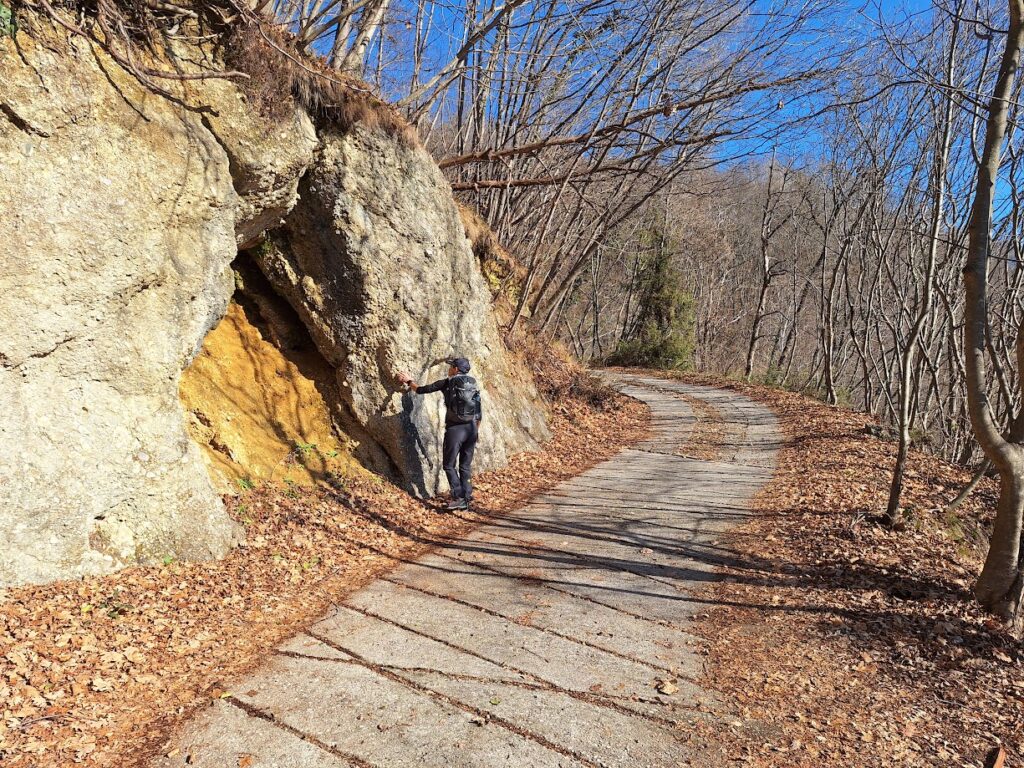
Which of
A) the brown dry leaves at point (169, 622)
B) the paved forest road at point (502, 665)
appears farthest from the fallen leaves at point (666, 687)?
the brown dry leaves at point (169, 622)

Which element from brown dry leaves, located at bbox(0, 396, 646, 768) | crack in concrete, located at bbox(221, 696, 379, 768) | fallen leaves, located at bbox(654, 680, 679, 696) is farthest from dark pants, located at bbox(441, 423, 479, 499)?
crack in concrete, located at bbox(221, 696, 379, 768)

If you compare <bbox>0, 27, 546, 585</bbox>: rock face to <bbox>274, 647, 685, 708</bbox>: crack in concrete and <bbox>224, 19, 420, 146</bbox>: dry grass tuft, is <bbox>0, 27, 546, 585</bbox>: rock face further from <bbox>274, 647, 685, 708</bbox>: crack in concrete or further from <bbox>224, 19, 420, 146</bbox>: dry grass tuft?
<bbox>274, 647, 685, 708</bbox>: crack in concrete

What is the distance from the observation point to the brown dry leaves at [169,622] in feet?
10.4

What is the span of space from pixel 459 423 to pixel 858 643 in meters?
4.68

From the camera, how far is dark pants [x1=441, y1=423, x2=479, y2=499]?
24.8ft

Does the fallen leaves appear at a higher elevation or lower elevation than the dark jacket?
lower

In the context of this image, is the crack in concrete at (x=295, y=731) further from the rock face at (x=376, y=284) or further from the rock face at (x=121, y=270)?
the rock face at (x=376, y=284)

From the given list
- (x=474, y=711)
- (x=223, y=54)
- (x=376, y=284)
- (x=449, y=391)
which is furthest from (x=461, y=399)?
(x=223, y=54)

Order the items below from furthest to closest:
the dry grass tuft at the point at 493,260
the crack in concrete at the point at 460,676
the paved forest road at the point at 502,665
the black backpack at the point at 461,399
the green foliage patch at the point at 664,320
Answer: the green foliage patch at the point at 664,320 < the dry grass tuft at the point at 493,260 < the black backpack at the point at 461,399 < the crack in concrete at the point at 460,676 < the paved forest road at the point at 502,665

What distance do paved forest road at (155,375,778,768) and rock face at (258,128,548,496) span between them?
6.15 ft

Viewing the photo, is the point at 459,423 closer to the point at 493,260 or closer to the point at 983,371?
the point at 983,371

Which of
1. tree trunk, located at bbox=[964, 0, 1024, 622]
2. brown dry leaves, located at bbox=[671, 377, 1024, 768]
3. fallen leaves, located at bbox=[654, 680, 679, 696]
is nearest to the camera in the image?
brown dry leaves, located at bbox=[671, 377, 1024, 768]

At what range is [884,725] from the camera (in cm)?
383

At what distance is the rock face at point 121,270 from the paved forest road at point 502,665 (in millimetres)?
1859
